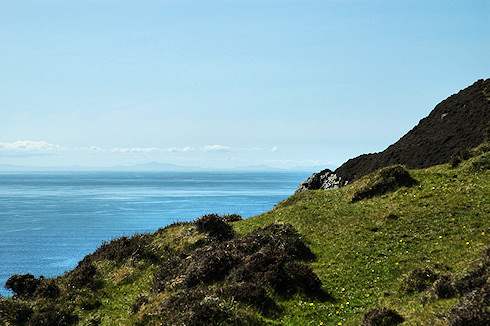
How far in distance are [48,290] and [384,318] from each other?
2233 centimetres

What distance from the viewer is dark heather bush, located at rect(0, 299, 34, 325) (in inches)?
855

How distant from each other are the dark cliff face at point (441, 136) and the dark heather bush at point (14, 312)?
39435mm

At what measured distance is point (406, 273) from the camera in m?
18.1

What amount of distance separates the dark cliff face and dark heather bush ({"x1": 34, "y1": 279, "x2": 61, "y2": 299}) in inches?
1497

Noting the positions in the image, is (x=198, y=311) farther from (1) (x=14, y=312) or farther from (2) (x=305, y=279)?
(1) (x=14, y=312)

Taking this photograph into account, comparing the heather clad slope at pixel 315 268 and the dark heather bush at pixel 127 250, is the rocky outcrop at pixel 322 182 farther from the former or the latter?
the dark heather bush at pixel 127 250

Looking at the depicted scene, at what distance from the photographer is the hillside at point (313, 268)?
15.4 m

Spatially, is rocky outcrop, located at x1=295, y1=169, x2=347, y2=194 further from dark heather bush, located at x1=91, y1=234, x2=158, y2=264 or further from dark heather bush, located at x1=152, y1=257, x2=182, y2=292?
dark heather bush, located at x1=152, y1=257, x2=182, y2=292

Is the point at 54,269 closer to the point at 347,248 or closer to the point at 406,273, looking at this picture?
the point at 347,248

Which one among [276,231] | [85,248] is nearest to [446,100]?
[276,231]

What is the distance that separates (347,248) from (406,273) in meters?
4.55

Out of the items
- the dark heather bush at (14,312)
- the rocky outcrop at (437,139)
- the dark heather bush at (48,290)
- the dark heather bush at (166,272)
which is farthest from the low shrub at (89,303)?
the rocky outcrop at (437,139)

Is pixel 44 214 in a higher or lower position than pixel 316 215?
lower

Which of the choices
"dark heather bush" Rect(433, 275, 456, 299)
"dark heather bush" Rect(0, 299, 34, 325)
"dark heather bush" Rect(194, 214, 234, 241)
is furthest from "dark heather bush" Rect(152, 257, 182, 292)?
"dark heather bush" Rect(433, 275, 456, 299)
